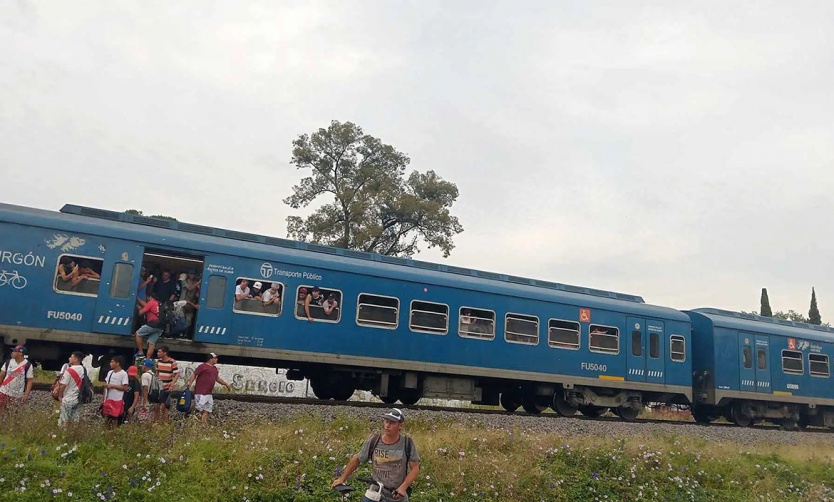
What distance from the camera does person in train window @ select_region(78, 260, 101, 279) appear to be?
13188 millimetres

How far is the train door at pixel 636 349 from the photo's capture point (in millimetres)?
19059

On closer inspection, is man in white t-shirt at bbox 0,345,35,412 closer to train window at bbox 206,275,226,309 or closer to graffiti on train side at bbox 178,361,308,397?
train window at bbox 206,275,226,309

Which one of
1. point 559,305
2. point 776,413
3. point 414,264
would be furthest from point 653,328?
point 414,264

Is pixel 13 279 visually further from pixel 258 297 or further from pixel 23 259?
pixel 258 297

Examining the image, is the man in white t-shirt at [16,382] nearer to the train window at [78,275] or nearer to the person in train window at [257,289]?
the train window at [78,275]

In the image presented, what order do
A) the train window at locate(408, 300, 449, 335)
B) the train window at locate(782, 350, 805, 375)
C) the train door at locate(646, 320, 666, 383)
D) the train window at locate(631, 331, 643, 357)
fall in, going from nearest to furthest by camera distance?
the train window at locate(408, 300, 449, 335), the train window at locate(631, 331, 643, 357), the train door at locate(646, 320, 666, 383), the train window at locate(782, 350, 805, 375)

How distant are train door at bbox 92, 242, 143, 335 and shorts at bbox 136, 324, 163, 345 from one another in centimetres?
31

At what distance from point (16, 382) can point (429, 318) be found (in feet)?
28.5

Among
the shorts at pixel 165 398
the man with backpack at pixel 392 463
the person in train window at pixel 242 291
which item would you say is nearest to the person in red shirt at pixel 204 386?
the shorts at pixel 165 398

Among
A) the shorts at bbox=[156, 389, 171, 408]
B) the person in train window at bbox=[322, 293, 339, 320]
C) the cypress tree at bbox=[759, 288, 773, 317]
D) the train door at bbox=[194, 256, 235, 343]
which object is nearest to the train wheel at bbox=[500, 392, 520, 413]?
the person in train window at bbox=[322, 293, 339, 320]

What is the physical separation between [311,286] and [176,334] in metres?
2.99

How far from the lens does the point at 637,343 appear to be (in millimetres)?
19312

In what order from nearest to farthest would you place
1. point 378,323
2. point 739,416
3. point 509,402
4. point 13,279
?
point 13,279 < point 378,323 < point 509,402 < point 739,416

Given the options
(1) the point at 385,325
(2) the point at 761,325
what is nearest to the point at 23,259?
(1) the point at 385,325
